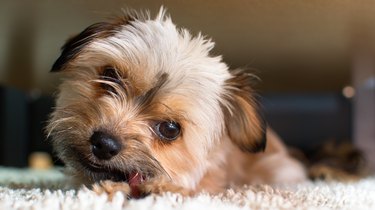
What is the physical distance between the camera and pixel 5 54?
197 cm

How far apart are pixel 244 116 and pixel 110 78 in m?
0.41

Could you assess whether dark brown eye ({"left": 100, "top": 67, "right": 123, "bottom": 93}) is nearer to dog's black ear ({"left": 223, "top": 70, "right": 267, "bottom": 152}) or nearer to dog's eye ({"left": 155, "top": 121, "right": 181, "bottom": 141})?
dog's eye ({"left": 155, "top": 121, "right": 181, "bottom": 141})

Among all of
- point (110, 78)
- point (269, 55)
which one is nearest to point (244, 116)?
point (110, 78)

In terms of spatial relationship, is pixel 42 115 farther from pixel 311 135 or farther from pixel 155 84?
pixel 155 84

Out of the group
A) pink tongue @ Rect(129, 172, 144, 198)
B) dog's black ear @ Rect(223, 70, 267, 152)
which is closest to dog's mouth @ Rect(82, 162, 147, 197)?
pink tongue @ Rect(129, 172, 144, 198)

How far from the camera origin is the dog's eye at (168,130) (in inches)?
52.6

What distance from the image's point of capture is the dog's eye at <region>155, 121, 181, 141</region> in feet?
4.39

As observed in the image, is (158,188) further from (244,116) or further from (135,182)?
(244,116)

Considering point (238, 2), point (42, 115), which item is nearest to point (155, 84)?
point (238, 2)

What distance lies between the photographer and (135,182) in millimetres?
1216

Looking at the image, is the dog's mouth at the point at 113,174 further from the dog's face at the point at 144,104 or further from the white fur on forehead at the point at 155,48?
the white fur on forehead at the point at 155,48

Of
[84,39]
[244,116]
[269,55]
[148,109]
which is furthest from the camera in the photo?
[269,55]

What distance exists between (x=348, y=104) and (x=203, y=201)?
7.61 ft

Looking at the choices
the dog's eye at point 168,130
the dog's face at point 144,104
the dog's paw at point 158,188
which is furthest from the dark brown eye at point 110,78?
the dog's paw at point 158,188
